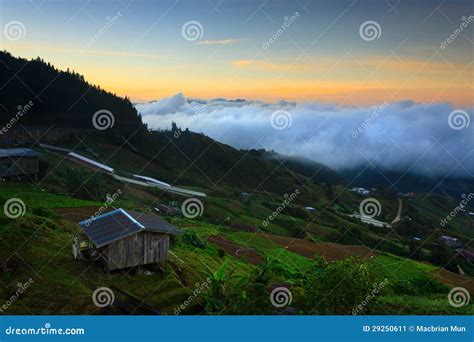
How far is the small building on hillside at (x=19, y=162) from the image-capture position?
50.3 ft

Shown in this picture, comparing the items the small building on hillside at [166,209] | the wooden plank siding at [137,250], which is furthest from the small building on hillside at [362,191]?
the wooden plank siding at [137,250]

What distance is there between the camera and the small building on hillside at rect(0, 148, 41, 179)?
50.3 ft

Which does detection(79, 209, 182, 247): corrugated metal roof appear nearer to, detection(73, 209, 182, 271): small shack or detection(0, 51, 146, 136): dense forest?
detection(73, 209, 182, 271): small shack

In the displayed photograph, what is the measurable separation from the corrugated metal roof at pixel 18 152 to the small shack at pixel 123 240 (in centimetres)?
518

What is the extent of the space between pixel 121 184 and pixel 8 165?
3929mm

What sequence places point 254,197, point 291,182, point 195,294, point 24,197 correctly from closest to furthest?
point 195,294 → point 24,197 → point 254,197 → point 291,182

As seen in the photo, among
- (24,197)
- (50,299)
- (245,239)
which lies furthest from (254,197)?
(50,299)

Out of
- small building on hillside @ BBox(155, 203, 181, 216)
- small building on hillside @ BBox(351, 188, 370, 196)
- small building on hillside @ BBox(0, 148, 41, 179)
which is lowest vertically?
small building on hillside @ BBox(0, 148, 41, 179)

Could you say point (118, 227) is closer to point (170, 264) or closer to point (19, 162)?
point (170, 264)

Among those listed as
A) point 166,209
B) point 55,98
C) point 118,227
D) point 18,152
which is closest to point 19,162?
point 18,152

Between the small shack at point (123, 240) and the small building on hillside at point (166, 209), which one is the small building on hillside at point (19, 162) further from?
the small shack at point (123, 240)

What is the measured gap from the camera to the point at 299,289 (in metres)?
12.5

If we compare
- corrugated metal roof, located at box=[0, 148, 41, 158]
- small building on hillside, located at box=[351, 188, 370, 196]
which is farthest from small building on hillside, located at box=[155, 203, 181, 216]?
small building on hillside, located at box=[351, 188, 370, 196]

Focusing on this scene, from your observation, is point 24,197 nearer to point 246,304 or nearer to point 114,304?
point 114,304
